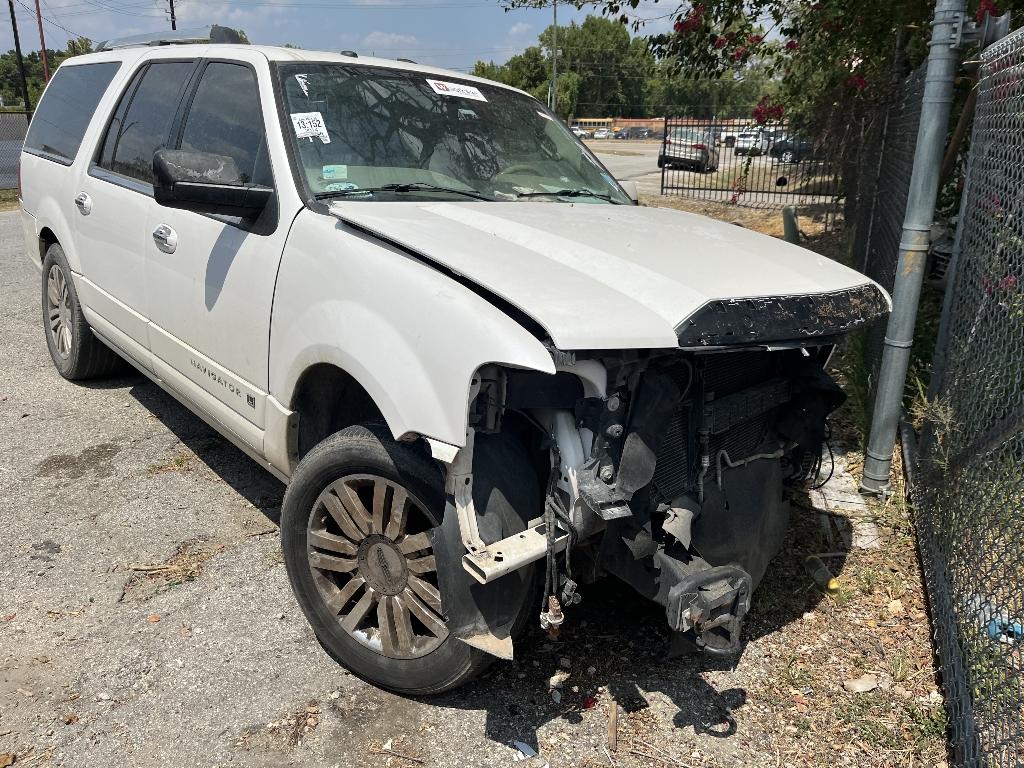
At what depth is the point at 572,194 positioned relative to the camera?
3.64m

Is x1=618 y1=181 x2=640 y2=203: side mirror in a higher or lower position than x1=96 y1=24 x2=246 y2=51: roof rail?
lower

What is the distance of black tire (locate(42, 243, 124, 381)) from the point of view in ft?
16.4

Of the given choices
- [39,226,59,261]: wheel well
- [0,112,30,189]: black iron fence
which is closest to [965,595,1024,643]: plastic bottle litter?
[39,226,59,261]: wheel well

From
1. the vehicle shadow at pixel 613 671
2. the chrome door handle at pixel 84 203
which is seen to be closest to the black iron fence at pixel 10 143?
the chrome door handle at pixel 84 203

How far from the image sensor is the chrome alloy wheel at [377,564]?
2.54 metres

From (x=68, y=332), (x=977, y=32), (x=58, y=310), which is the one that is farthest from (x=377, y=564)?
(x=58, y=310)

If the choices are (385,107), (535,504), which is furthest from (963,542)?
(385,107)

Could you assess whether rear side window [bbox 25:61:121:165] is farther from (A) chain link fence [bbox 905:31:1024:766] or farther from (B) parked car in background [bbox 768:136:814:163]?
(B) parked car in background [bbox 768:136:814:163]

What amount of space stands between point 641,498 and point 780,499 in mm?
923

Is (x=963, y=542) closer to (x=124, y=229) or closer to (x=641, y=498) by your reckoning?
(x=641, y=498)

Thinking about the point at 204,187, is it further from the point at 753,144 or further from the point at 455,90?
the point at 753,144

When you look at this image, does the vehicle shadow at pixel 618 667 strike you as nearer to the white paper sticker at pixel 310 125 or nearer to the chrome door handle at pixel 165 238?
Result: the white paper sticker at pixel 310 125

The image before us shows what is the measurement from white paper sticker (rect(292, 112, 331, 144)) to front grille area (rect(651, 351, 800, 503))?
5.60 feet

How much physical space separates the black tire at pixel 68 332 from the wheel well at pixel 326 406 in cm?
267
